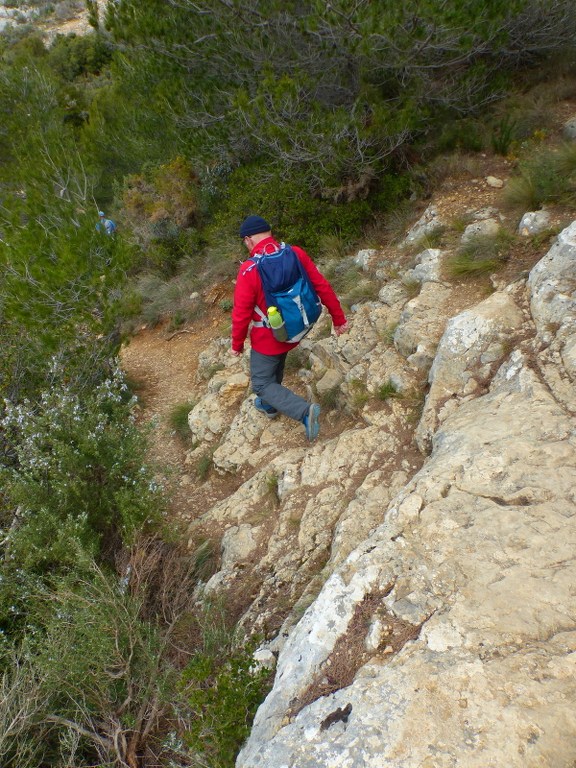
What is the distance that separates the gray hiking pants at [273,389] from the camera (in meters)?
4.04

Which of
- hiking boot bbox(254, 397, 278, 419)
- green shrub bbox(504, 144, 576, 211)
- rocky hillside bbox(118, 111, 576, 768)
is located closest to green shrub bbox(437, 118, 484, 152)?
rocky hillside bbox(118, 111, 576, 768)

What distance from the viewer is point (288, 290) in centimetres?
359

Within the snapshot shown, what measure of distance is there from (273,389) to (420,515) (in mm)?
2046

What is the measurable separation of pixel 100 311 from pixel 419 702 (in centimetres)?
511

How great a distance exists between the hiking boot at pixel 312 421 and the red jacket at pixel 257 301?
0.53m

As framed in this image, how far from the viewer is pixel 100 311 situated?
5.59 m

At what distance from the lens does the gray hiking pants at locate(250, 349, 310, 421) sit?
13.2ft

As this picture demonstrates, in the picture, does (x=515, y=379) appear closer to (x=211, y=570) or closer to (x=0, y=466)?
(x=211, y=570)

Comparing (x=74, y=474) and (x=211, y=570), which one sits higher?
(x=74, y=474)

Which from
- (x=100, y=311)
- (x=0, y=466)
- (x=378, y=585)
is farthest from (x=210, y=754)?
(x=100, y=311)

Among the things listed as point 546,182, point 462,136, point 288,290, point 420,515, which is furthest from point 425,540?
point 462,136

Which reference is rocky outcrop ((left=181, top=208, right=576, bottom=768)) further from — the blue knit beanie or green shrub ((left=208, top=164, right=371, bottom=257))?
green shrub ((left=208, top=164, right=371, bottom=257))

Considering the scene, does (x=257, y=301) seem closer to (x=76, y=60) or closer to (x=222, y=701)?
(x=222, y=701)

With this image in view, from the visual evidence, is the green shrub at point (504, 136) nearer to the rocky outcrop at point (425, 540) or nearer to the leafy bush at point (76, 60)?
the rocky outcrop at point (425, 540)
